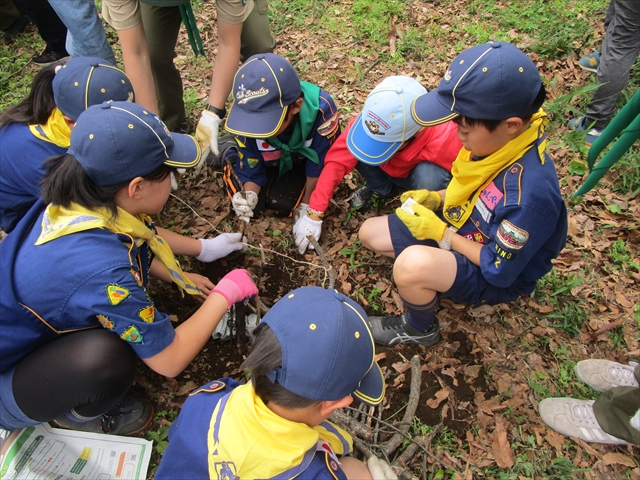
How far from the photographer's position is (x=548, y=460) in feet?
8.03

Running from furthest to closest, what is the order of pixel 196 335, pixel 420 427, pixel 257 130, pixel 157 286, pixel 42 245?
pixel 157 286 → pixel 257 130 → pixel 420 427 → pixel 196 335 → pixel 42 245

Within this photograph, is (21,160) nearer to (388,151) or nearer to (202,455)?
(202,455)

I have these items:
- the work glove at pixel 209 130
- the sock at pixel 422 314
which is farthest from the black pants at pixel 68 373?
the work glove at pixel 209 130

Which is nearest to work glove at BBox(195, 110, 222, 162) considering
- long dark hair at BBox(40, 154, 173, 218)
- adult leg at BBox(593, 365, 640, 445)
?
long dark hair at BBox(40, 154, 173, 218)

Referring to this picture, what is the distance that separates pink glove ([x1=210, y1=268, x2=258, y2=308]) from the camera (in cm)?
251

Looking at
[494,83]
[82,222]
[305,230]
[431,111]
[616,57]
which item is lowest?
[305,230]

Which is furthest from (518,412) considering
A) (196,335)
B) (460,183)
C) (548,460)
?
(196,335)

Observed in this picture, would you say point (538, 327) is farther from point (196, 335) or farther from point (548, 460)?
point (196, 335)

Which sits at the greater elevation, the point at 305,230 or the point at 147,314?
the point at 147,314

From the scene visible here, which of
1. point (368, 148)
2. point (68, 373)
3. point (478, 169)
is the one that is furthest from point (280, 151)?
point (68, 373)

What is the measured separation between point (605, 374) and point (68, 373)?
9.84ft

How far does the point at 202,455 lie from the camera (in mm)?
1615

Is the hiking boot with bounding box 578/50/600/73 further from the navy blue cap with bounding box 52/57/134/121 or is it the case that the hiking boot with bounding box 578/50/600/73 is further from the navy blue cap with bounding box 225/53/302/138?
the navy blue cap with bounding box 52/57/134/121

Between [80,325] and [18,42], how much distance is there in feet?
17.6
